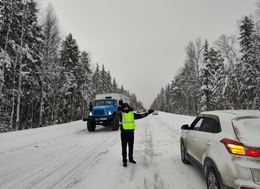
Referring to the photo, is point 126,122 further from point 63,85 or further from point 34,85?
point 63,85

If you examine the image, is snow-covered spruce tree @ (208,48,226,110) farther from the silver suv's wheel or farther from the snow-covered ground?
the silver suv's wheel

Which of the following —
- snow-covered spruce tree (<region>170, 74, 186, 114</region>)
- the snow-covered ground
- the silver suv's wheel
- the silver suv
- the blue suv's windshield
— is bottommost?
the snow-covered ground

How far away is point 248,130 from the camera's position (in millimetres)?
2684

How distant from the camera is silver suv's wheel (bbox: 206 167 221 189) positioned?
2.79 metres

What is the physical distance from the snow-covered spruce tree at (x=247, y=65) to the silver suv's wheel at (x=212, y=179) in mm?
22480

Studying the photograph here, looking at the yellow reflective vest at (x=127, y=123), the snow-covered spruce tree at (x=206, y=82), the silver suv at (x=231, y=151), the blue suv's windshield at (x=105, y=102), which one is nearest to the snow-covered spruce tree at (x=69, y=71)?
the blue suv's windshield at (x=105, y=102)

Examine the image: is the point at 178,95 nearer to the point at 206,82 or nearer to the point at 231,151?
the point at 206,82

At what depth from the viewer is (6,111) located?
1867 centimetres

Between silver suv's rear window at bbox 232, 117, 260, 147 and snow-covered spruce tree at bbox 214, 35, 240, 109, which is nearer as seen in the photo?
silver suv's rear window at bbox 232, 117, 260, 147

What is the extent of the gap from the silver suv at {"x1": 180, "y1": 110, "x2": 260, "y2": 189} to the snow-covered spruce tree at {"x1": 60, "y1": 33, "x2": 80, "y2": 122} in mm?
24043

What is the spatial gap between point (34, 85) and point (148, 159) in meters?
18.8

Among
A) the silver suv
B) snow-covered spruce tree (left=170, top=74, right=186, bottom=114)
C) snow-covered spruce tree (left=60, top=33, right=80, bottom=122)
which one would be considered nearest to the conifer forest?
snow-covered spruce tree (left=60, top=33, right=80, bottom=122)

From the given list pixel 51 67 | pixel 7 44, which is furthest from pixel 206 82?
pixel 7 44

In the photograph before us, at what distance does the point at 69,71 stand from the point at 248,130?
26690 mm
